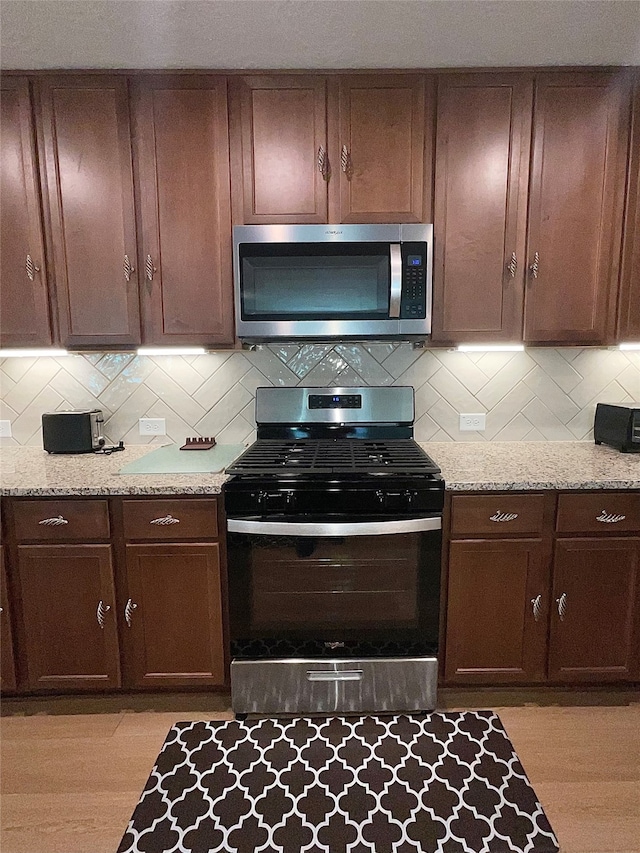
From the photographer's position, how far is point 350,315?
1984 millimetres

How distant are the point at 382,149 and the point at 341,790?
2300mm

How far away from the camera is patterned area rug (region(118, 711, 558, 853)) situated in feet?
4.57

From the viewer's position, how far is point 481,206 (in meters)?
2.01

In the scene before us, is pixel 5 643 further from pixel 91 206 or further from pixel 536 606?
pixel 536 606

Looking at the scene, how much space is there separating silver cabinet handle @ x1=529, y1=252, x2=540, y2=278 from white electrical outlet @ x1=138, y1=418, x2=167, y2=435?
1.79 meters

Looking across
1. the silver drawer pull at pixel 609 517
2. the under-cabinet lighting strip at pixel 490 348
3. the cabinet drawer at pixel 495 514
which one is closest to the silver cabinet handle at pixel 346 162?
the under-cabinet lighting strip at pixel 490 348

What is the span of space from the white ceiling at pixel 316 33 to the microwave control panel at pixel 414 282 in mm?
717

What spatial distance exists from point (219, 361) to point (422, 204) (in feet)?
3.74

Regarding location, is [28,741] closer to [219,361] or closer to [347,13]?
[219,361]

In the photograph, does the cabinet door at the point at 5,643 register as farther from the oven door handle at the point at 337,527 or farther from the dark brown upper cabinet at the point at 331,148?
the dark brown upper cabinet at the point at 331,148

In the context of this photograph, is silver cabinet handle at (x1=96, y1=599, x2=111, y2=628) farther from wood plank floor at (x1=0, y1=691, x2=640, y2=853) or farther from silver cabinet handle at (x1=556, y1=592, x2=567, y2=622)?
silver cabinet handle at (x1=556, y1=592, x2=567, y2=622)

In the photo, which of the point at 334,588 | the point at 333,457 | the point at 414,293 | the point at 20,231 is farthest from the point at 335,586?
the point at 20,231

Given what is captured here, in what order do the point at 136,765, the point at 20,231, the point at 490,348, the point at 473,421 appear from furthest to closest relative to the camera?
1. the point at 473,421
2. the point at 490,348
3. the point at 20,231
4. the point at 136,765

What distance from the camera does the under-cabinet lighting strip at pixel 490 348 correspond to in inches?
83.7
